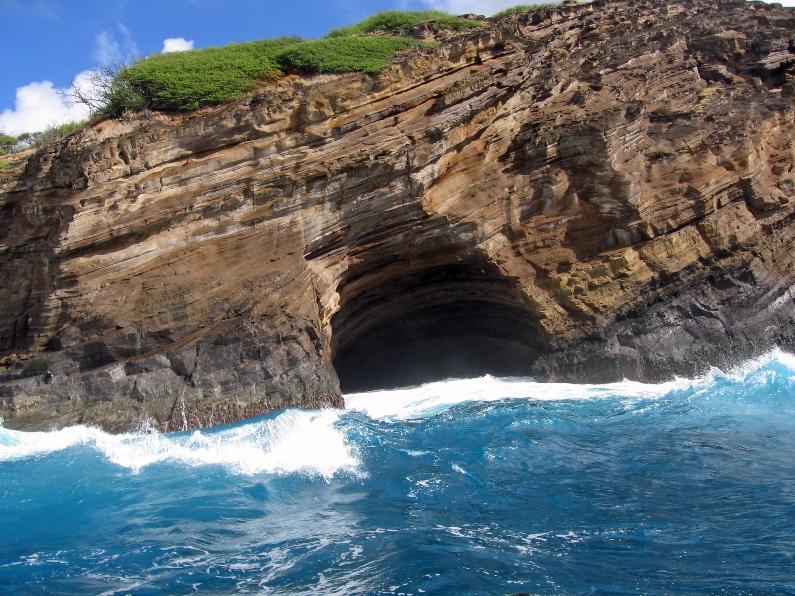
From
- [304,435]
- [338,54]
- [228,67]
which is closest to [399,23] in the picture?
[338,54]

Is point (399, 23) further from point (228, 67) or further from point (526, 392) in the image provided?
point (526, 392)

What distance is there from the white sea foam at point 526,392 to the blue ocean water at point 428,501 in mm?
482

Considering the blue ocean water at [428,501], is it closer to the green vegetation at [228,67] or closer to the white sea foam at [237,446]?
the white sea foam at [237,446]

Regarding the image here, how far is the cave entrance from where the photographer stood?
17.0m

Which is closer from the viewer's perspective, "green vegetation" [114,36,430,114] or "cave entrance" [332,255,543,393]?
"green vegetation" [114,36,430,114]

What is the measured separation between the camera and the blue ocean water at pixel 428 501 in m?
6.54

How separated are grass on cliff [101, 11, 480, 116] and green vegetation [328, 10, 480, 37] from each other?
3335mm

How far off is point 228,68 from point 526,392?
35.2 feet

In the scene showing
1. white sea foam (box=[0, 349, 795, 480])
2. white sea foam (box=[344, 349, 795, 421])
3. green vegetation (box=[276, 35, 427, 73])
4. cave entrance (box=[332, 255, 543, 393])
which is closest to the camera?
white sea foam (box=[0, 349, 795, 480])

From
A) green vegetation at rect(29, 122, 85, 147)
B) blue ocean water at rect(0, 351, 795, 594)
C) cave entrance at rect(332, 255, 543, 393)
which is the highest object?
green vegetation at rect(29, 122, 85, 147)

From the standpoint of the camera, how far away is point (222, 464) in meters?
10.4

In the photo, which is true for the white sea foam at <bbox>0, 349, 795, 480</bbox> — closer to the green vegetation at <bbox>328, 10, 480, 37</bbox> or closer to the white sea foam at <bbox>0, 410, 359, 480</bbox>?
the white sea foam at <bbox>0, 410, 359, 480</bbox>

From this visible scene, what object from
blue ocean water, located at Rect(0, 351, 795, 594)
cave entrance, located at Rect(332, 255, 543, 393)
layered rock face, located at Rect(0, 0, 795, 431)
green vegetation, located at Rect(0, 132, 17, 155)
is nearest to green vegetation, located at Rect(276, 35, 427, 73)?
layered rock face, located at Rect(0, 0, 795, 431)

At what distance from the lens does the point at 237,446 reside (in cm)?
1117
